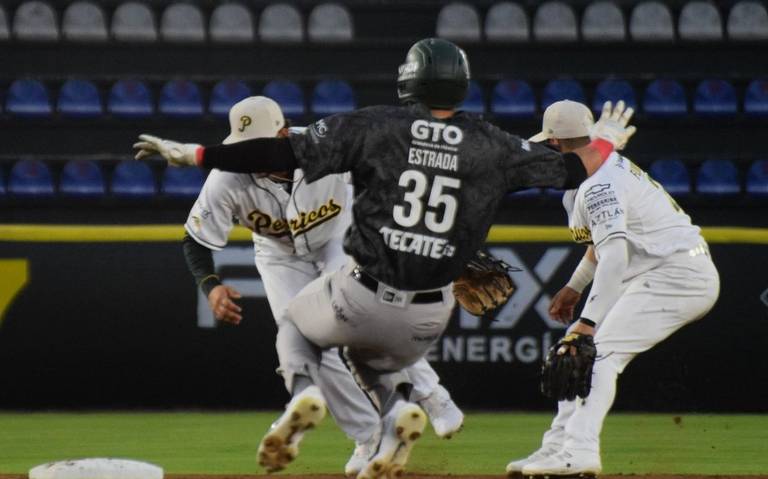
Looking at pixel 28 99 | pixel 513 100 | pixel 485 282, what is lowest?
pixel 28 99

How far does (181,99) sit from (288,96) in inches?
36.9

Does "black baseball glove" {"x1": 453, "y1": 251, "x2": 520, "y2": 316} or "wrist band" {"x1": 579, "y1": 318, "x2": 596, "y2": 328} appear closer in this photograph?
"black baseball glove" {"x1": 453, "y1": 251, "x2": 520, "y2": 316}

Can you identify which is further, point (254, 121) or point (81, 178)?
point (81, 178)

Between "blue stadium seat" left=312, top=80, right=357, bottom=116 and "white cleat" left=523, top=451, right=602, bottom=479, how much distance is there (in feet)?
21.3

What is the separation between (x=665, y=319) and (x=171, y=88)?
22.6 ft

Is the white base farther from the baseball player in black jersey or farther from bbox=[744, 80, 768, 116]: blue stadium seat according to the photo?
bbox=[744, 80, 768, 116]: blue stadium seat

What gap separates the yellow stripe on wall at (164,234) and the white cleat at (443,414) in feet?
8.54

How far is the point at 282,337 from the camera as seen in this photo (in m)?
5.41

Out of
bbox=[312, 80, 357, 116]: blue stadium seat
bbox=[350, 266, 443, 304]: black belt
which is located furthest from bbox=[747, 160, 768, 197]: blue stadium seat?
bbox=[350, 266, 443, 304]: black belt

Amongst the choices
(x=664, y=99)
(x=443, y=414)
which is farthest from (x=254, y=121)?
(x=664, y=99)

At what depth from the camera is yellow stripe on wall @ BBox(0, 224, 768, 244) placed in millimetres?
10008

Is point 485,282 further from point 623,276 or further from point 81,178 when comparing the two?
point 81,178

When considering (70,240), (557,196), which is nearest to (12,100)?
(70,240)

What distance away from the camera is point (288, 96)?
12.5m
